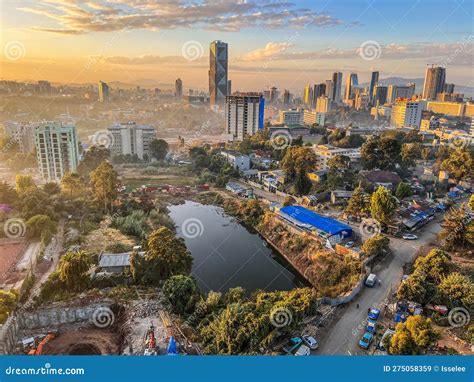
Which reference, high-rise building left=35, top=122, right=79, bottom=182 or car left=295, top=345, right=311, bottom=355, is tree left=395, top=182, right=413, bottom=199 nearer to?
car left=295, top=345, right=311, bottom=355

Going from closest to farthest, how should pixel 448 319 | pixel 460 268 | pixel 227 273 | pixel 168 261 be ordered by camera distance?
pixel 448 319
pixel 168 261
pixel 460 268
pixel 227 273

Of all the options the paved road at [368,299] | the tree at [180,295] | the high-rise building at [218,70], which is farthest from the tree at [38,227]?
the high-rise building at [218,70]

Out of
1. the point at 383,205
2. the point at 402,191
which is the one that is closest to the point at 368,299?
the point at 383,205

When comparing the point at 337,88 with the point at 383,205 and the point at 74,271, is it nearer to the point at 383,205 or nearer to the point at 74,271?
the point at 383,205

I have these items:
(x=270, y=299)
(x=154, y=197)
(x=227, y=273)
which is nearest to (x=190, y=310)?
(x=270, y=299)

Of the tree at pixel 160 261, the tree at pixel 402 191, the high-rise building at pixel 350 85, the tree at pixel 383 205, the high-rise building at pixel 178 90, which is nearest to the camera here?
the tree at pixel 160 261

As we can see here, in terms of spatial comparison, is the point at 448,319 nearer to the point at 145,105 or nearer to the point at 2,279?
the point at 2,279

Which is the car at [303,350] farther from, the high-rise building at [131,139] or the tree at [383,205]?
the high-rise building at [131,139]

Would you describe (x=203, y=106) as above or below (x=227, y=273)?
above
